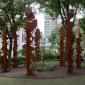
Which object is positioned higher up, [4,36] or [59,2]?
[59,2]

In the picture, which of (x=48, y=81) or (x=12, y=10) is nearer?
(x=48, y=81)

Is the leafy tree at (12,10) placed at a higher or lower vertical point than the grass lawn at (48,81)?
higher

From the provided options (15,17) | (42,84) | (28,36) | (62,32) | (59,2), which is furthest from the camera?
(15,17)

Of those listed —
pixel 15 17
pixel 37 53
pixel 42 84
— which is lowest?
pixel 42 84

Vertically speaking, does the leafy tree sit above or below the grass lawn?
above

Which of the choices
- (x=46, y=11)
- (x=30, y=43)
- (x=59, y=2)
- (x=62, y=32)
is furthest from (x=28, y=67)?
(x=46, y=11)

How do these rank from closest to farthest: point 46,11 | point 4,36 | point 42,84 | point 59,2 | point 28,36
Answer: point 42,84
point 28,36
point 4,36
point 59,2
point 46,11

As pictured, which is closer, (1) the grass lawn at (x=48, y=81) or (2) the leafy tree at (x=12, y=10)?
(1) the grass lawn at (x=48, y=81)

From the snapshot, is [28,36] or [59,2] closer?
[28,36]

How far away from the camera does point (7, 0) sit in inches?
760

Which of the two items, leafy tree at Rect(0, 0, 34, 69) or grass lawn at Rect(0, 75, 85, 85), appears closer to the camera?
grass lawn at Rect(0, 75, 85, 85)

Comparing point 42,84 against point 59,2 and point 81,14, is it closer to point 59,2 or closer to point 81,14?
point 59,2

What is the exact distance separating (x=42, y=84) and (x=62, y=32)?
267 inches

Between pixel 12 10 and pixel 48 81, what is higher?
pixel 12 10
